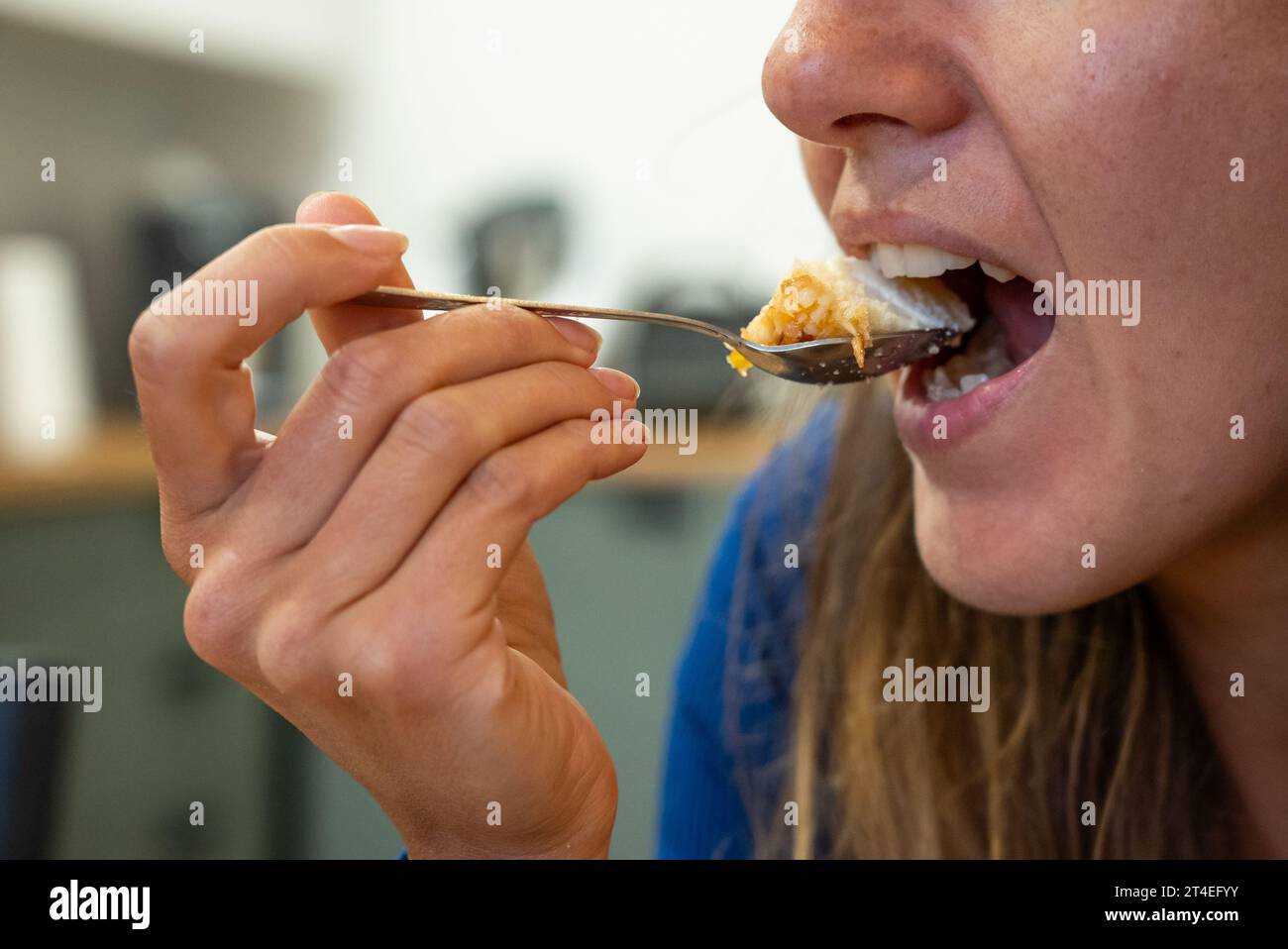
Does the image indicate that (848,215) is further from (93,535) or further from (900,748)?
(93,535)

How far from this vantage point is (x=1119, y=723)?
2.99 ft

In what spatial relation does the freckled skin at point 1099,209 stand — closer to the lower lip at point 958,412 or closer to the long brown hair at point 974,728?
the lower lip at point 958,412

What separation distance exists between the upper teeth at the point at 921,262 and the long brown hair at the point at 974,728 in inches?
12.7

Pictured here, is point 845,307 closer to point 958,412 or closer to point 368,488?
point 958,412

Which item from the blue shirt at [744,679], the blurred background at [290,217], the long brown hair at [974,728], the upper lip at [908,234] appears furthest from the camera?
the blurred background at [290,217]

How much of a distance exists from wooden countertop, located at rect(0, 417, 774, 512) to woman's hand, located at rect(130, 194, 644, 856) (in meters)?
1.47

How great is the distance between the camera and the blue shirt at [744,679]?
1060mm

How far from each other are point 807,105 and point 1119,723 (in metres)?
0.56

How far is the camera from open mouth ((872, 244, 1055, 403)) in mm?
804

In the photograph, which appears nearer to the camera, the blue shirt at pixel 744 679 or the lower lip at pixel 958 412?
the lower lip at pixel 958 412

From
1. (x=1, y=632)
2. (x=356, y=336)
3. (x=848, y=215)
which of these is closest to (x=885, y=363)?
(x=848, y=215)

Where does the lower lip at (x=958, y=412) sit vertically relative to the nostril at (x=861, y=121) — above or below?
below

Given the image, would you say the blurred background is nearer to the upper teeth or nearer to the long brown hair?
the long brown hair

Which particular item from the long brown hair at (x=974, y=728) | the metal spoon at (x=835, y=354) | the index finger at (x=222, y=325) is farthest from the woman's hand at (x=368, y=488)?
the long brown hair at (x=974, y=728)
